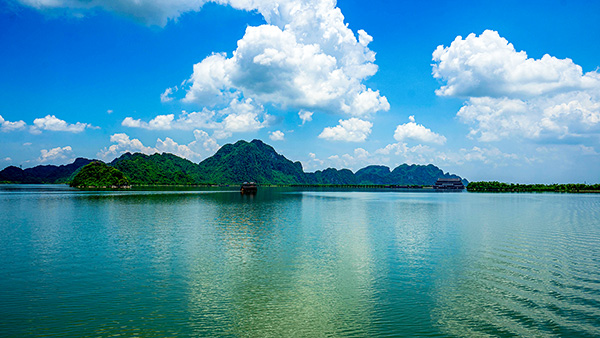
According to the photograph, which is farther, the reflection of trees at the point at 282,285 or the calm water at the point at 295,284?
the reflection of trees at the point at 282,285

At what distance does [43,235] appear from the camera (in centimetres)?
4272

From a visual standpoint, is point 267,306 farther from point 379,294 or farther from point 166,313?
point 379,294

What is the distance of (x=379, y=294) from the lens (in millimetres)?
22297

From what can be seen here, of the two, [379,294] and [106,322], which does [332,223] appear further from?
[106,322]

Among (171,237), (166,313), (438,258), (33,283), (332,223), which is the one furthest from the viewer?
(332,223)

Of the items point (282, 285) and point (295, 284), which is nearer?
point (282, 285)

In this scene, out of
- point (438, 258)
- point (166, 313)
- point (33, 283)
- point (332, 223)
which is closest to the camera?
point (166, 313)

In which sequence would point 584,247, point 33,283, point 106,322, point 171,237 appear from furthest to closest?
1. point 171,237
2. point 584,247
3. point 33,283
4. point 106,322

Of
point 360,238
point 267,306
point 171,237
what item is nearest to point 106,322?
point 267,306

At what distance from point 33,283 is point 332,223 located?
139ft

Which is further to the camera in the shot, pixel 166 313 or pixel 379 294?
pixel 379 294

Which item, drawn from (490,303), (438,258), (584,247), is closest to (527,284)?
(490,303)

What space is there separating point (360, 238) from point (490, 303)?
2307 centimetres

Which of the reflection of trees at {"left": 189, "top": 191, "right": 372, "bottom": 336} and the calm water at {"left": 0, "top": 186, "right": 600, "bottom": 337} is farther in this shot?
the reflection of trees at {"left": 189, "top": 191, "right": 372, "bottom": 336}
